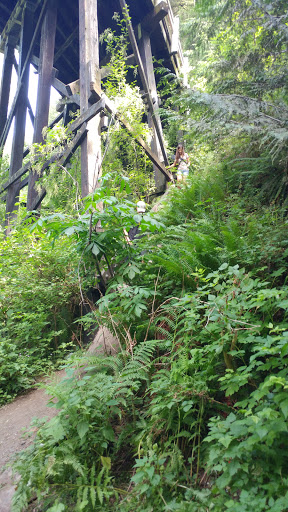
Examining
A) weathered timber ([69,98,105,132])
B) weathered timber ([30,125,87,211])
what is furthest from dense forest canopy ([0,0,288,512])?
weathered timber ([69,98,105,132])

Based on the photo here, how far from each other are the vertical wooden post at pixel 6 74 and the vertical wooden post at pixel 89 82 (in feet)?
11.6

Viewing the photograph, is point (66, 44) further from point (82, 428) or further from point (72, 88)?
point (82, 428)

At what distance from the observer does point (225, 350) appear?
2156mm

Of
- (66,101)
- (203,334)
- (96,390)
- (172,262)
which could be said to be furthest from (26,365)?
(66,101)

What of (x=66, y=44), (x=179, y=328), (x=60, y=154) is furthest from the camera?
(x=66, y=44)

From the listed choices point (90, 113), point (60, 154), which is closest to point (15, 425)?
point (60, 154)

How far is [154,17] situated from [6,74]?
405 centimetres

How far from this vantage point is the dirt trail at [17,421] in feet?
7.22

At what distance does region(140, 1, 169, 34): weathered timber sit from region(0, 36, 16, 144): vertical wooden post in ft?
11.2

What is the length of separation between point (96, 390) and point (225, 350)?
91cm

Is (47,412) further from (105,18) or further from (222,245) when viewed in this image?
(105,18)

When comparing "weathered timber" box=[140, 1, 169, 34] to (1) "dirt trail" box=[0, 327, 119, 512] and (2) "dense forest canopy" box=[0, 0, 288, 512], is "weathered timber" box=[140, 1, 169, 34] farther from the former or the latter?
(1) "dirt trail" box=[0, 327, 119, 512]

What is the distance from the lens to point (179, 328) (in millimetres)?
2855

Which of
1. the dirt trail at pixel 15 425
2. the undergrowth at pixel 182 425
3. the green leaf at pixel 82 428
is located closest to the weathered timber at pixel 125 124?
the undergrowth at pixel 182 425
